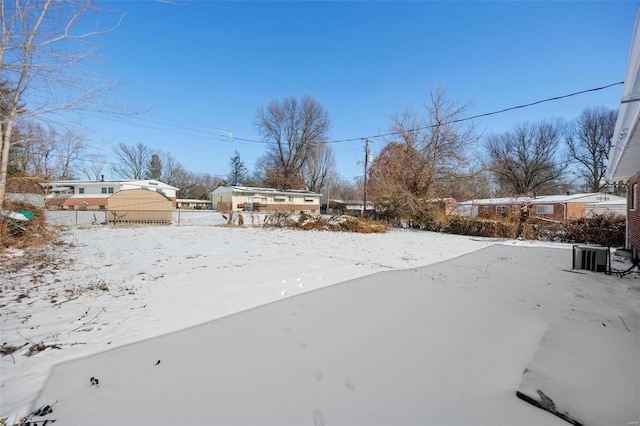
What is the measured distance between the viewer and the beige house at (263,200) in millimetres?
32188

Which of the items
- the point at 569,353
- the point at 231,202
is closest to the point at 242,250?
the point at 569,353

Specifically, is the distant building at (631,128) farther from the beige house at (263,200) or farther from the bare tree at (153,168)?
the bare tree at (153,168)

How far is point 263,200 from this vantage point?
1336 inches

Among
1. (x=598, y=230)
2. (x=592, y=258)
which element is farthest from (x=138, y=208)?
(x=598, y=230)

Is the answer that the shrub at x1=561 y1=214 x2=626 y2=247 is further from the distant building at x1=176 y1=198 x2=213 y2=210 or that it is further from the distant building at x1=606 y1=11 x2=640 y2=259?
the distant building at x1=176 y1=198 x2=213 y2=210

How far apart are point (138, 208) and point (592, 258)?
21985mm

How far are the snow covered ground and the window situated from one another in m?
21.4

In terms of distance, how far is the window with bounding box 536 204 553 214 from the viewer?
872 inches


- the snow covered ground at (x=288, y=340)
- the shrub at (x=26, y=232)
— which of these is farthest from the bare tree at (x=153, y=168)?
the snow covered ground at (x=288, y=340)

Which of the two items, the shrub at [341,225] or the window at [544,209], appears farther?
the window at [544,209]

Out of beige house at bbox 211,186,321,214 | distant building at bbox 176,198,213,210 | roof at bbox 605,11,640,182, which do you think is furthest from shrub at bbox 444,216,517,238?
distant building at bbox 176,198,213,210

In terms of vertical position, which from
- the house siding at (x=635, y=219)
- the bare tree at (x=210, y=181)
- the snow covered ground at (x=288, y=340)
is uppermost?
the bare tree at (x=210, y=181)

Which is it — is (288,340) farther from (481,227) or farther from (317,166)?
(317,166)

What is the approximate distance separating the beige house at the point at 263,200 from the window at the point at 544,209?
2229cm
